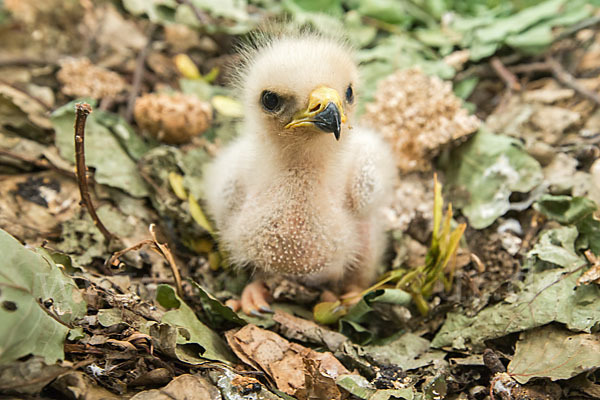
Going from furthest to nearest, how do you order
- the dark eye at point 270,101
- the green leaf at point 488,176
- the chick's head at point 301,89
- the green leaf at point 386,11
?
the green leaf at point 386,11, the green leaf at point 488,176, the dark eye at point 270,101, the chick's head at point 301,89

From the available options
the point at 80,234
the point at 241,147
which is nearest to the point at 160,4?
the point at 241,147

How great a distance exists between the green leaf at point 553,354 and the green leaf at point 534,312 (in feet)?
0.11

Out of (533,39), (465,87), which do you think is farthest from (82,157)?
(533,39)

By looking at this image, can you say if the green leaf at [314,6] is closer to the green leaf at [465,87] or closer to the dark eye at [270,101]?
the green leaf at [465,87]

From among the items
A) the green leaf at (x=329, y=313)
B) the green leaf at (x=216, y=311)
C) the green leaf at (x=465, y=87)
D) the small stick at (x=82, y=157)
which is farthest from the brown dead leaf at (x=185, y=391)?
the green leaf at (x=465, y=87)

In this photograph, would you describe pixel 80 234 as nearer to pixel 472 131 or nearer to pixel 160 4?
pixel 160 4

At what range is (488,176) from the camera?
1.97 metres

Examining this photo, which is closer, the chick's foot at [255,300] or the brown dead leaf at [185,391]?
the brown dead leaf at [185,391]

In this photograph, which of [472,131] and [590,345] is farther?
[472,131]

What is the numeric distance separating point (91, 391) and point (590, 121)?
228 centimetres

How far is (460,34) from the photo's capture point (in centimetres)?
256

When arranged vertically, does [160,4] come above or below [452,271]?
above

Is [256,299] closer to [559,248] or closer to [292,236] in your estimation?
[292,236]

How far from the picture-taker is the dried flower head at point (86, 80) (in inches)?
88.9
